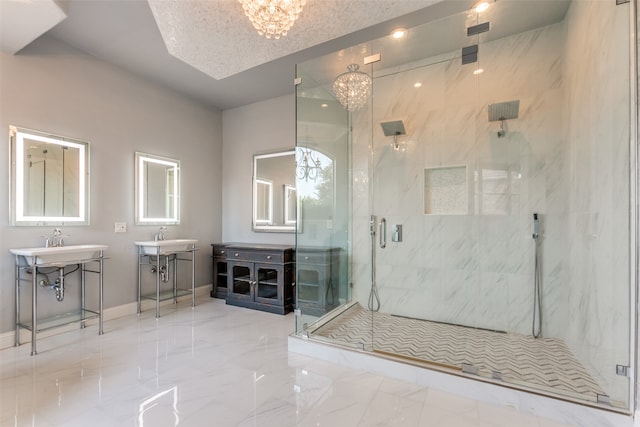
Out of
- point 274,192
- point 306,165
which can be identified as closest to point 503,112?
point 306,165

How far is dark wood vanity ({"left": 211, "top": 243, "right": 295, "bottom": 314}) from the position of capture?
3.67 m

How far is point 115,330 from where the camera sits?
9.93 ft

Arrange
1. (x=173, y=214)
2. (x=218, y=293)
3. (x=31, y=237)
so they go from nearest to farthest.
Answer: (x=31, y=237), (x=173, y=214), (x=218, y=293)

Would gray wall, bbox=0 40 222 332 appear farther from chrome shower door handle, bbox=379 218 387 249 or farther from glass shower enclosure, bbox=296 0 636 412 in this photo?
chrome shower door handle, bbox=379 218 387 249

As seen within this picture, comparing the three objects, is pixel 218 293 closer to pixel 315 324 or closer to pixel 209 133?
pixel 315 324

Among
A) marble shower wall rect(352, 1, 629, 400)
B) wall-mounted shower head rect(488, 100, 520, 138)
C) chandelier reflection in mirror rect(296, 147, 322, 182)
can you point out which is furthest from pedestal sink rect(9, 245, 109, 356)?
wall-mounted shower head rect(488, 100, 520, 138)

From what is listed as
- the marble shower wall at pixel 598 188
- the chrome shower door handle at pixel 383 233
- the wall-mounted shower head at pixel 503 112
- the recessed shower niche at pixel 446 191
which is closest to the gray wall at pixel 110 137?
the chrome shower door handle at pixel 383 233

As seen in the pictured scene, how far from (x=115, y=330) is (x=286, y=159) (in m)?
2.94

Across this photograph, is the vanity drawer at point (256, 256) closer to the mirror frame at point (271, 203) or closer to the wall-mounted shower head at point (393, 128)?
the mirror frame at point (271, 203)

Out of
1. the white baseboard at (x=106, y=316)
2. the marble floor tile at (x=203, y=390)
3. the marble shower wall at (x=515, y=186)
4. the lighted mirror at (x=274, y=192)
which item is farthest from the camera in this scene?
the lighted mirror at (x=274, y=192)

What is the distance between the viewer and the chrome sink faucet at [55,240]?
2.83 meters

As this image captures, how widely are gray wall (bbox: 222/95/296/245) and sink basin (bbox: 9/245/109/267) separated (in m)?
2.08

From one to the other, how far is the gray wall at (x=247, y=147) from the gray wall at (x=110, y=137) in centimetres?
20

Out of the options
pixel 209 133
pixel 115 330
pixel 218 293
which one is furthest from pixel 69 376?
pixel 209 133
